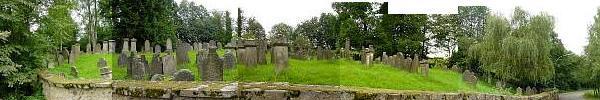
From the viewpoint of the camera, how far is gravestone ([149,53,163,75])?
6734mm

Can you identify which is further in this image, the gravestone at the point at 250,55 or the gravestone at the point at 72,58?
the gravestone at the point at 72,58

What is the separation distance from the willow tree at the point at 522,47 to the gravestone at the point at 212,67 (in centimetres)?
1376

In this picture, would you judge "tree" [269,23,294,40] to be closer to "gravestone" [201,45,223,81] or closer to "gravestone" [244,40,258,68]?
"gravestone" [244,40,258,68]

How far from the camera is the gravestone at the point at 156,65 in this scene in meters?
6.73

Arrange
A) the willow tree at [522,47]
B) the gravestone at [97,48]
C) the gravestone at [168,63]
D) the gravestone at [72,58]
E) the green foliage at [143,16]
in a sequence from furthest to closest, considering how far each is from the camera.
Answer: the willow tree at [522,47] < the gravestone at [97,48] < the gravestone at [72,58] < the gravestone at [168,63] < the green foliage at [143,16]

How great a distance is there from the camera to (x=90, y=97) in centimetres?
732

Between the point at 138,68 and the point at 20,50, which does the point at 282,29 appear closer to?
the point at 138,68

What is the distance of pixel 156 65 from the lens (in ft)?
23.4

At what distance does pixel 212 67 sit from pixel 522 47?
1548cm

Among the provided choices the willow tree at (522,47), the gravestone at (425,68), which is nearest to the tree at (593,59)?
the willow tree at (522,47)

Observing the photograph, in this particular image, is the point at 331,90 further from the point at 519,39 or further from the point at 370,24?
the point at 519,39

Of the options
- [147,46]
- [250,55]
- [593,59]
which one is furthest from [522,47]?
[250,55]

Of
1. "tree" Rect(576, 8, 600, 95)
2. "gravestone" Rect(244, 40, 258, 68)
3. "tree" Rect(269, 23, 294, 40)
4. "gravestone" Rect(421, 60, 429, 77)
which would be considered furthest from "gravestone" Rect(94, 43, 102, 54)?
"tree" Rect(576, 8, 600, 95)

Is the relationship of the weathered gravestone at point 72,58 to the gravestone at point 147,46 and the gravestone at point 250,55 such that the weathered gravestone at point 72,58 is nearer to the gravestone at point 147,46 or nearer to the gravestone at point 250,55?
the gravestone at point 147,46
